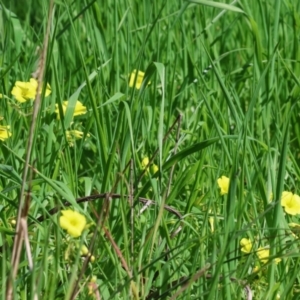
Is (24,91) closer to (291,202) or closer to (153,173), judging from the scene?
(153,173)

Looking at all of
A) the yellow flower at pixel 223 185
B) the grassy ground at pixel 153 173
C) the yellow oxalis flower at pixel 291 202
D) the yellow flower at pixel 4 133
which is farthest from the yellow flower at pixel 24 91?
the yellow oxalis flower at pixel 291 202

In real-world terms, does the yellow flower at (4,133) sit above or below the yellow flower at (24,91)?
below

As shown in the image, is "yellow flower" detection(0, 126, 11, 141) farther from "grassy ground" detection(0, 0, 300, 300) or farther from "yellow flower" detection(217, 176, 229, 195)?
"yellow flower" detection(217, 176, 229, 195)

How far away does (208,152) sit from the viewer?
7.06 ft

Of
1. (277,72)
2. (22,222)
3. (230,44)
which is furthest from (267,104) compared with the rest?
(22,222)

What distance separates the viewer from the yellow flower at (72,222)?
58.3 inches

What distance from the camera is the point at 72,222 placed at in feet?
4.93

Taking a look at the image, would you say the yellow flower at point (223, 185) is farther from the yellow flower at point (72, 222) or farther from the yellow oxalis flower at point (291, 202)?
the yellow flower at point (72, 222)

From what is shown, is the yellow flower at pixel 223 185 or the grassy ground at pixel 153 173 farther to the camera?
the yellow flower at pixel 223 185

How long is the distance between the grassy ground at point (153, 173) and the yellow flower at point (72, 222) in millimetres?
41

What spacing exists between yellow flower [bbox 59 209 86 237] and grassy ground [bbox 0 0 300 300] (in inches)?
1.6

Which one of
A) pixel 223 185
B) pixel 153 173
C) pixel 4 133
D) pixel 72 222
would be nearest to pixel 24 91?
pixel 4 133

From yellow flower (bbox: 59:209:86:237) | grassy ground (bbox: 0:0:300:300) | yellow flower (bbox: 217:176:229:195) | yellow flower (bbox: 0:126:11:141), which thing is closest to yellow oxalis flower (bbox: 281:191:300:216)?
grassy ground (bbox: 0:0:300:300)

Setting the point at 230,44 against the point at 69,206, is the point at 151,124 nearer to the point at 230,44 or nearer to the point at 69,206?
the point at 69,206
